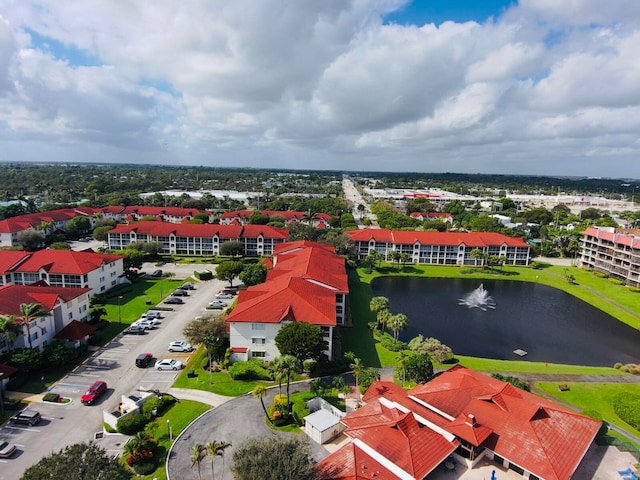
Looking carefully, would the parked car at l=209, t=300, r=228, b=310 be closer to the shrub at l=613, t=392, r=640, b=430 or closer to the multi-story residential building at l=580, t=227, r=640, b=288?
the shrub at l=613, t=392, r=640, b=430

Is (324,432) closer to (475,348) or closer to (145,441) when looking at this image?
(145,441)

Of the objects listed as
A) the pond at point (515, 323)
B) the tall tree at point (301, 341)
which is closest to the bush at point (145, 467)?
the tall tree at point (301, 341)

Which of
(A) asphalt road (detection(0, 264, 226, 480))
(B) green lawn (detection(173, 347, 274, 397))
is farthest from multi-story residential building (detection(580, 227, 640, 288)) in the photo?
(A) asphalt road (detection(0, 264, 226, 480))

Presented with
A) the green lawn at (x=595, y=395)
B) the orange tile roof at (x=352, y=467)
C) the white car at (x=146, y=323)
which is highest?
the orange tile roof at (x=352, y=467)

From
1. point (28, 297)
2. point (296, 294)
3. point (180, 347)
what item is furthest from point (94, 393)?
point (296, 294)

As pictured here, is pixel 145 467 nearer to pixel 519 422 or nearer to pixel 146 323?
pixel 519 422

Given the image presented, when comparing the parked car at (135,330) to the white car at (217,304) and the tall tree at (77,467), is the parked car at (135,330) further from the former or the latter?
the tall tree at (77,467)

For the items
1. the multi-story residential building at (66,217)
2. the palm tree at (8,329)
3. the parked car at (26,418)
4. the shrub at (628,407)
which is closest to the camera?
the parked car at (26,418)

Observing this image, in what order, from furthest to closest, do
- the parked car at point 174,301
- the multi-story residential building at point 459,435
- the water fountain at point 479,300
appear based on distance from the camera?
1. the water fountain at point 479,300
2. the parked car at point 174,301
3. the multi-story residential building at point 459,435
